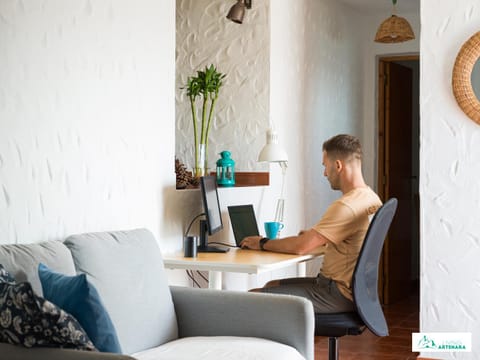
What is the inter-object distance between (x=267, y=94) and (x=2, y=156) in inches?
92.4

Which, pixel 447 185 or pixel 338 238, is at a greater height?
pixel 447 185

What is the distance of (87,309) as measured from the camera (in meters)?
2.33

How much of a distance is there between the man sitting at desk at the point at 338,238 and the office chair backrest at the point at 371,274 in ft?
0.32

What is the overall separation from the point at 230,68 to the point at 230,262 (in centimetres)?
180

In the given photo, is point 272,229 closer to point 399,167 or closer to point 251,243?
point 251,243

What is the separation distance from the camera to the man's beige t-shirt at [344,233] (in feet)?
12.1

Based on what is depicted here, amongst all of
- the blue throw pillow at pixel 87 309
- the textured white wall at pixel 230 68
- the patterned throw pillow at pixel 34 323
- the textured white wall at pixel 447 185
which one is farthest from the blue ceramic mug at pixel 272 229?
the patterned throw pillow at pixel 34 323

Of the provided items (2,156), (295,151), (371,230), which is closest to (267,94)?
(295,151)

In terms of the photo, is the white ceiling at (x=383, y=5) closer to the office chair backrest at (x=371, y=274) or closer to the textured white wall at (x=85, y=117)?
the textured white wall at (x=85, y=117)

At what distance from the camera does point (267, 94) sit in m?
4.91

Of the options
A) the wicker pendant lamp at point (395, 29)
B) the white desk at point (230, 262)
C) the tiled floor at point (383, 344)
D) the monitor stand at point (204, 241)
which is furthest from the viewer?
the wicker pendant lamp at point (395, 29)

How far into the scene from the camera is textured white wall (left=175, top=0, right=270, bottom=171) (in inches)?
194

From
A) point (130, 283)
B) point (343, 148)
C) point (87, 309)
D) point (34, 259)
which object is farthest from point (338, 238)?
point (87, 309)

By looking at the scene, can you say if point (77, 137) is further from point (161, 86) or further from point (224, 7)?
point (224, 7)
